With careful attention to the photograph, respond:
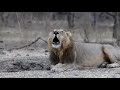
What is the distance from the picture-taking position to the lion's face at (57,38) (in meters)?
6.26

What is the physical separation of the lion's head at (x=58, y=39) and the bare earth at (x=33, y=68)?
0.33 m

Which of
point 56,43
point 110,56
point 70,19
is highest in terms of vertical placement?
point 70,19

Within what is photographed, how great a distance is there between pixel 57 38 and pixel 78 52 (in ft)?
1.59

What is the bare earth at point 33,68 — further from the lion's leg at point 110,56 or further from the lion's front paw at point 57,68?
the lion's leg at point 110,56

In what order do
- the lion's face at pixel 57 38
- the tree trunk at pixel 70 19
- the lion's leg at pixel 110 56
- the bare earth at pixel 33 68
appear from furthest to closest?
the tree trunk at pixel 70 19, the lion's leg at pixel 110 56, the lion's face at pixel 57 38, the bare earth at pixel 33 68

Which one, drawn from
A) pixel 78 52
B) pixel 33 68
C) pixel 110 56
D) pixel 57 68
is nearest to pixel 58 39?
pixel 57 68

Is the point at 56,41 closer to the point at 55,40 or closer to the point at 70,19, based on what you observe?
the point at 55,40

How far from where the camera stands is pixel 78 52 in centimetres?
668

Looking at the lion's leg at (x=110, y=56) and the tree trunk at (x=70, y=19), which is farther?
the tree trunk at (x=70, y=19)

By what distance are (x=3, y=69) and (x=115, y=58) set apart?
145cm

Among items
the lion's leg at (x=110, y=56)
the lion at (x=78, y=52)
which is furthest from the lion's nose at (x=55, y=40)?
the lion's leg at (x=110, y=56)

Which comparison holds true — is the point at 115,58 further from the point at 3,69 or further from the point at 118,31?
the point at 3,69
